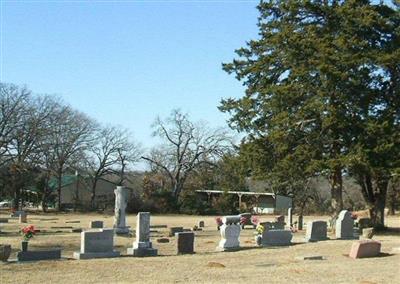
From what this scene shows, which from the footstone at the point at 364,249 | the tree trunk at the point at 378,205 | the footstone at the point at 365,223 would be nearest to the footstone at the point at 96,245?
the footstone at the point at 364,249

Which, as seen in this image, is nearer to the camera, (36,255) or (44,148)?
(36,255)

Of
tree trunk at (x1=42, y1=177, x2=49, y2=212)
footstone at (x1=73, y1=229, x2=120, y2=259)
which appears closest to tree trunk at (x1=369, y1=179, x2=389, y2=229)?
footstone at (x1=73, y1=229, x2=120, y2=259)

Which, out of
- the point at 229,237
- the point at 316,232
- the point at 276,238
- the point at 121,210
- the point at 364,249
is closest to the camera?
the point at 364,249

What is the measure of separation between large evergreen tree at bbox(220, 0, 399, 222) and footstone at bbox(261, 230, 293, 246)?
6807 millimetres

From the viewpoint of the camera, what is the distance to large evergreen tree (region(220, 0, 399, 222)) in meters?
29.0

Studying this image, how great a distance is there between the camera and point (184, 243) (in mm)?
19625

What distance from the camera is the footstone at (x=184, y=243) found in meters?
19.5

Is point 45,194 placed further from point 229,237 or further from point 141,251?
point 141,251

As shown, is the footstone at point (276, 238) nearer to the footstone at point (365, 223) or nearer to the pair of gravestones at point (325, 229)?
the pair of gravestones at point (325, 229)

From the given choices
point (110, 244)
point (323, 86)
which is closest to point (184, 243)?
point (110, 244)

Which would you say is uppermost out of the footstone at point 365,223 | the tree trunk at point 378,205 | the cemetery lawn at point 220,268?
the tree trunk at point 378,205

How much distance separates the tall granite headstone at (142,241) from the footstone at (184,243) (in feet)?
2.71

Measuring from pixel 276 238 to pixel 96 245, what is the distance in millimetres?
7530

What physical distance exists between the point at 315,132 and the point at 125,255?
14.7 metres
